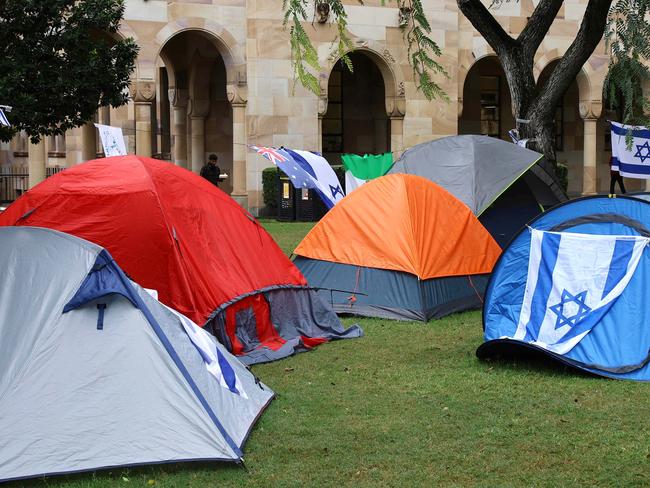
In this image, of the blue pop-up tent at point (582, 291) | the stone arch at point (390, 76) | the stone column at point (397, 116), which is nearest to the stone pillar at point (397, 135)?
the stone column at point (397, 116)

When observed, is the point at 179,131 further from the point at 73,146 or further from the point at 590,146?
the point at 590,146

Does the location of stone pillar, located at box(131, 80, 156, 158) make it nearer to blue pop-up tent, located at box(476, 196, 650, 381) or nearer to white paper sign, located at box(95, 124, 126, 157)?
white paper sign, located at box(95, 124, 126, 157)

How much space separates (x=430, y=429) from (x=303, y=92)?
18.4 metres

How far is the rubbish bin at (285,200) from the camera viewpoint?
23328 mm

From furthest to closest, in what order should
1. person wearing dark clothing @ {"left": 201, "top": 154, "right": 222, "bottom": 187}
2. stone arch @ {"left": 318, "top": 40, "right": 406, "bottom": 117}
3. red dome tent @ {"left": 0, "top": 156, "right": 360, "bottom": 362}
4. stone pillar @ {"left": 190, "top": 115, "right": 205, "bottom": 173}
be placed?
stone pillar @ {"left": 190, "top": 115, "right": 205, "bottom": 173} < stone arch @ {"left": 318, "top": 40, "right": 406, "bottom": 117} < person wearing dark clothing @ {"left": 201, "top": 154, "right": 222, "bottom": 187} < red dome tent @ {"left": 0, "top": 156, "right": 360, "bottom": 362}

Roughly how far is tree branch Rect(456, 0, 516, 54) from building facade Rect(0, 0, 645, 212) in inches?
386

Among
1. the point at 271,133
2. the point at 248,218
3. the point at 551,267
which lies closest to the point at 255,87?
the point at 271,133

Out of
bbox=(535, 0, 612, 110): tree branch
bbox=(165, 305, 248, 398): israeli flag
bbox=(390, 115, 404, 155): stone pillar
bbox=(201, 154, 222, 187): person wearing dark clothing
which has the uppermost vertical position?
bbox=(535, 0, 612, 110): tree branch

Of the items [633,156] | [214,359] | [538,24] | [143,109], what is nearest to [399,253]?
[538,24]

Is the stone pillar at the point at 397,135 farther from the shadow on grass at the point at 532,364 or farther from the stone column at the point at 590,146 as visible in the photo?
the shadow on grass at the point at 532,364

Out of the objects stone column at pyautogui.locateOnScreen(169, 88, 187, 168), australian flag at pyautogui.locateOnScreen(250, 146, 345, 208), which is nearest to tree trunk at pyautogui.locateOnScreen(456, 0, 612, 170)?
australian flag at pyautogui.locateOnScreen(250, 146, 345, 208)

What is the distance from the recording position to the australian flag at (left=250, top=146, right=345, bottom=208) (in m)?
15.2

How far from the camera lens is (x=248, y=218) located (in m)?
10.5

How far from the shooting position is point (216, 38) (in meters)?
24.1
